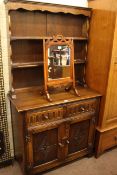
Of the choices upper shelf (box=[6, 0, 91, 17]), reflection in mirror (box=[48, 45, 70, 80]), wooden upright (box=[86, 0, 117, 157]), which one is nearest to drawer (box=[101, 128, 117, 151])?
wooden upright (box=[86, 0, 117, 157])

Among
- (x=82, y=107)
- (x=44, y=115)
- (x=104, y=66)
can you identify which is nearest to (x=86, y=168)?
(x=82, y=107)

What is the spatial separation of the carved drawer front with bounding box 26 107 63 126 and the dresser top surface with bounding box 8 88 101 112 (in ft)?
0.23

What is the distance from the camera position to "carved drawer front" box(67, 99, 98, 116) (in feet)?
6.12

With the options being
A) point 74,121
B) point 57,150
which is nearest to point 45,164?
point 57,150

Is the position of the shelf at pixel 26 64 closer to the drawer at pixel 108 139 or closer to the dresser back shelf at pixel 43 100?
the dresser back shelf at pixel 43 100

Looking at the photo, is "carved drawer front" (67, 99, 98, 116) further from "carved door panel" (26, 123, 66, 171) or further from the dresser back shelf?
"carved door panel" (26, 123, 66, 171)

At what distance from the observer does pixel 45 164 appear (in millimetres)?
1915

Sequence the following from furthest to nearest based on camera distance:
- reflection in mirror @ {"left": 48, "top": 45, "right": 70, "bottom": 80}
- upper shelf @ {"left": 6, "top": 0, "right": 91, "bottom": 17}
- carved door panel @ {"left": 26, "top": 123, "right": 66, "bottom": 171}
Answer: reflection in mirror @ {"left": 48, "top": 45, "right": 70, "bottom": 80}, carved door panel @ {"left": 26, "top": 123, "right": 66, "bottom": 171}, upper shelf @ {"left": 6, "top": 0, "right": 91, "bottom": 17}

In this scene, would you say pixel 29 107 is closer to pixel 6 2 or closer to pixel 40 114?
pixel 40 114

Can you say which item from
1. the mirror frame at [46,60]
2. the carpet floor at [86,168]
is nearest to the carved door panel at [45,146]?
the carpet floor at [86,168]

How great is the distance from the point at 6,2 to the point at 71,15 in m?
0.78

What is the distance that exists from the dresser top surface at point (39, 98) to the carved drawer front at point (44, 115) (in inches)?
2.8

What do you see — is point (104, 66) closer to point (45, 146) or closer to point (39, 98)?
point (39, 98)

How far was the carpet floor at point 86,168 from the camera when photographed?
2.00 meters
